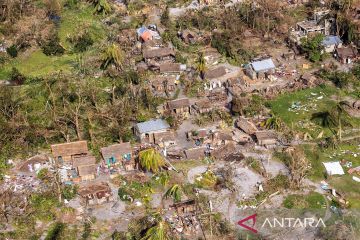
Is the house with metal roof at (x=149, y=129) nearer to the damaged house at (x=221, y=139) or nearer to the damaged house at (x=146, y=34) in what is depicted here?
the damaged house at (x=221, y=139)

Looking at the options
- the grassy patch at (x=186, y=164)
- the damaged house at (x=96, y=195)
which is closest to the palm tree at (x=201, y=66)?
the grassy patch at (x=186, y=164)

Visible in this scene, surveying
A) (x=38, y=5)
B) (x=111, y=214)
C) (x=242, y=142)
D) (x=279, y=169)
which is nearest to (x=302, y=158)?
(x=279, y=169)

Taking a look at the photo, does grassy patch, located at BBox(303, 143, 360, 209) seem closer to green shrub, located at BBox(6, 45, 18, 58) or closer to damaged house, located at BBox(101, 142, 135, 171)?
damaged house, located at BBox(101, 142, 135, 171)

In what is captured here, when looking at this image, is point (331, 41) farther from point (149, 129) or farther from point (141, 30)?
point (149, 129)

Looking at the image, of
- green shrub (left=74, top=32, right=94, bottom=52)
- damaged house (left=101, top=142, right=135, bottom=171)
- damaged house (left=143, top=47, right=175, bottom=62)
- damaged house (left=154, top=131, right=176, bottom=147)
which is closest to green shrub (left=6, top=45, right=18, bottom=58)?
green shrub (left=74, top=32, right=94, bottom=52)

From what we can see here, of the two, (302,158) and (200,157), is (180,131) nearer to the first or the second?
(200,157)

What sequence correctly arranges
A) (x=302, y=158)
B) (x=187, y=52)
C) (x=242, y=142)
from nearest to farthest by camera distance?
1. (x=302, y=158)
2. (x=242, y=142)
3. (x=187, y=52)

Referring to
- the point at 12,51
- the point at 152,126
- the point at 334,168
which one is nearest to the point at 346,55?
the point at 334,168
